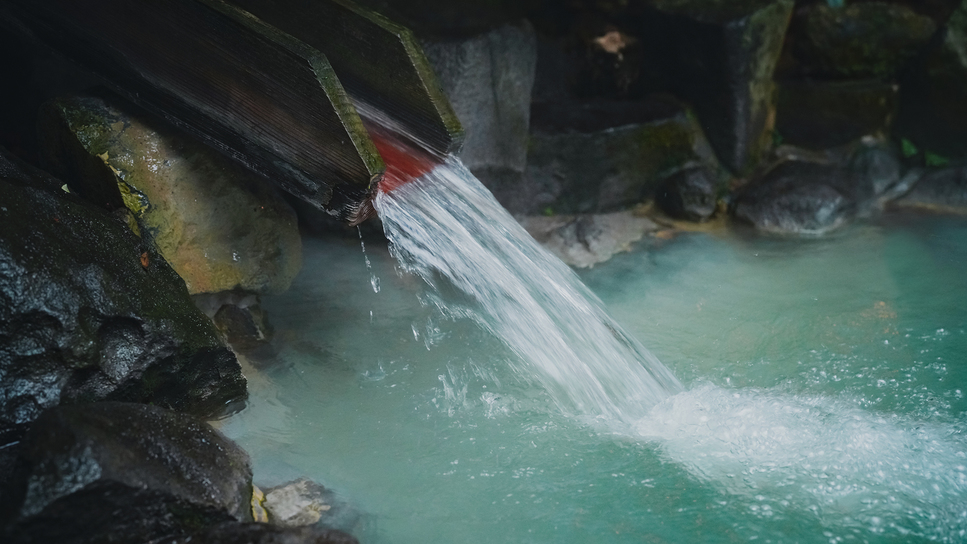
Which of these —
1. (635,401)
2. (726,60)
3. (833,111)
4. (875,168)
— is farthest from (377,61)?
(875,168)

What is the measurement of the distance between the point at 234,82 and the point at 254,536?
6.48 feet

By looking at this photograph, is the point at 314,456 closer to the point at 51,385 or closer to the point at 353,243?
the point at 51,385

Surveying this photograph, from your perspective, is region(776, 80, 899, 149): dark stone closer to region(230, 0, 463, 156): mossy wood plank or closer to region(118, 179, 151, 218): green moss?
region(230, 0, 463, 156): mossy wood plank

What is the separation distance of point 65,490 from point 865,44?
5.77 meters

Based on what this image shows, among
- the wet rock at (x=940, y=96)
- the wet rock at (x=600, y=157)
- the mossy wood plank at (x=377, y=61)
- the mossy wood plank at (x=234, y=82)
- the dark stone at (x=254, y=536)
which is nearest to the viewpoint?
the dark stone at (x=254, y=536)

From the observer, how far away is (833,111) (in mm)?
5562

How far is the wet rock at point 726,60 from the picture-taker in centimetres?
505

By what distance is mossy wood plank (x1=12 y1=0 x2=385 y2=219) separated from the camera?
312 cm

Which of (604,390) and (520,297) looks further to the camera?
(520,297)

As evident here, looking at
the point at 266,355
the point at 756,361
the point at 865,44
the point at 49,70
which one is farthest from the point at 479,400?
→ the point at 865,44

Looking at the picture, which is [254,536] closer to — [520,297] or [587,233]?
[520,297]

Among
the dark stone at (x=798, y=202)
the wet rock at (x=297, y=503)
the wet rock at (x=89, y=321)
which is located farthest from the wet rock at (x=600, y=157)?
the wet rock at (x=297, y=503)

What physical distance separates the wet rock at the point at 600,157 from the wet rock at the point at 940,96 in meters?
1.62

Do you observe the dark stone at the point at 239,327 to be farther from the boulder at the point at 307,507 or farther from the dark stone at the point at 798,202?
the dark stone at the point at 798,202
